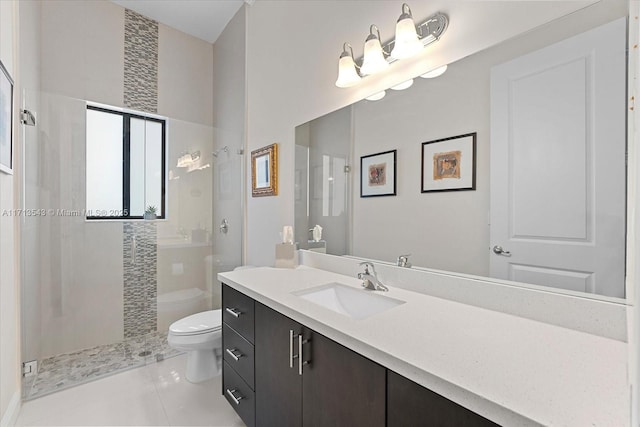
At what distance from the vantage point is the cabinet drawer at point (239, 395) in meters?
1.35

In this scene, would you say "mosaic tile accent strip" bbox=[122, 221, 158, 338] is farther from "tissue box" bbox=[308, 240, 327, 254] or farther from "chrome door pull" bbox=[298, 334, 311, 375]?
"chrome door pull" bbox=[298, 334, 311, 375]

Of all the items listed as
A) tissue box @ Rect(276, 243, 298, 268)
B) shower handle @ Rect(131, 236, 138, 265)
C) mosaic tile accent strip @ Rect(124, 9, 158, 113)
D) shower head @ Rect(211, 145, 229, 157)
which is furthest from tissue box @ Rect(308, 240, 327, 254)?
mosaic tile accent strip @ Rect(124, 9, 158, 113)

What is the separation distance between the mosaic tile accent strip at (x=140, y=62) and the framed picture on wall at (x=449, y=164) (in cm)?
271

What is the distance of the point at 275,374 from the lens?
1.16 m

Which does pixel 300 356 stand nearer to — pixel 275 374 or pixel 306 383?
pixel 306 383

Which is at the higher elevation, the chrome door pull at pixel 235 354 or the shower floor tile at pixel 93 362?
the chrome door pull at pixel 235 354

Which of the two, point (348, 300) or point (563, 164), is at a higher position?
point (563, 164)

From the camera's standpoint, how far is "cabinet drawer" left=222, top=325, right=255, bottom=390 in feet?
4.42

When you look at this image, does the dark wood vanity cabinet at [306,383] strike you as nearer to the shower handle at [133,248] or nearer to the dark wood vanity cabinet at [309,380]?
the dark wood vanity cabinet at [309,380]

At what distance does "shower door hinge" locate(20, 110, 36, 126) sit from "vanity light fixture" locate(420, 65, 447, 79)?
2.43 metres

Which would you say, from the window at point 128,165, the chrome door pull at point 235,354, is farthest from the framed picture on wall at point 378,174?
the window at point 128,165

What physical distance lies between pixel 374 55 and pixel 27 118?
2258 millimetres

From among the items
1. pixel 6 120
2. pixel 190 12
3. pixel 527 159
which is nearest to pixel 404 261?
pixel 527 159

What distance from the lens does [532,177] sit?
3.13 feet
